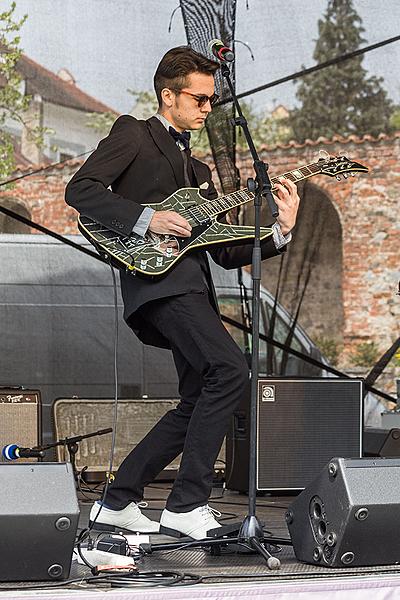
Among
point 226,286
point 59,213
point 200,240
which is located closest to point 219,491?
point 226,286

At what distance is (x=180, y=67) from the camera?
3.75m

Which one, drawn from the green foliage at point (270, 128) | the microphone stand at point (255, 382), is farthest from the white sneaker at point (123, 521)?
the green foliage at point (270, 128)

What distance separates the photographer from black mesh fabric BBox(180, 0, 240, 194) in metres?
6.16

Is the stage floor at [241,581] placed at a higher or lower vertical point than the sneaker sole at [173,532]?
lower

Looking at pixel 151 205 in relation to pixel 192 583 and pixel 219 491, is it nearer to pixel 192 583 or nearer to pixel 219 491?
pixel 192 583

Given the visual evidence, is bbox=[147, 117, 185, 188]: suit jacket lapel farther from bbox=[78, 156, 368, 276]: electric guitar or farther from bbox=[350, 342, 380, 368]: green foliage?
bbox=[350, 342, 380, 368]: green foliage

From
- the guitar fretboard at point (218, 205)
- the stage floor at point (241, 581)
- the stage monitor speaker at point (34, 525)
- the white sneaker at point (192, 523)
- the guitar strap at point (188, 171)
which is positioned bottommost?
the stage floor at point (241, 581)

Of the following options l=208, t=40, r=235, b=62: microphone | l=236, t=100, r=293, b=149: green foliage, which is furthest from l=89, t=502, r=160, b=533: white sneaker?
l=236, t=100, r=293, b=149: green foliage

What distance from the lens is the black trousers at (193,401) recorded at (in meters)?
3.53

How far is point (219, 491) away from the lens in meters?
5.68

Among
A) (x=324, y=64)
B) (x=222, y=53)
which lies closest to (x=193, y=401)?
(x=222, y=53)

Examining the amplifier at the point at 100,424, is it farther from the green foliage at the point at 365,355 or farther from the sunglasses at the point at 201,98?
the sunglasses at the point at 201,98

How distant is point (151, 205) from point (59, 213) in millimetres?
2635

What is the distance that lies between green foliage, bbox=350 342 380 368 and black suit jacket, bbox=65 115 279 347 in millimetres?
2669
